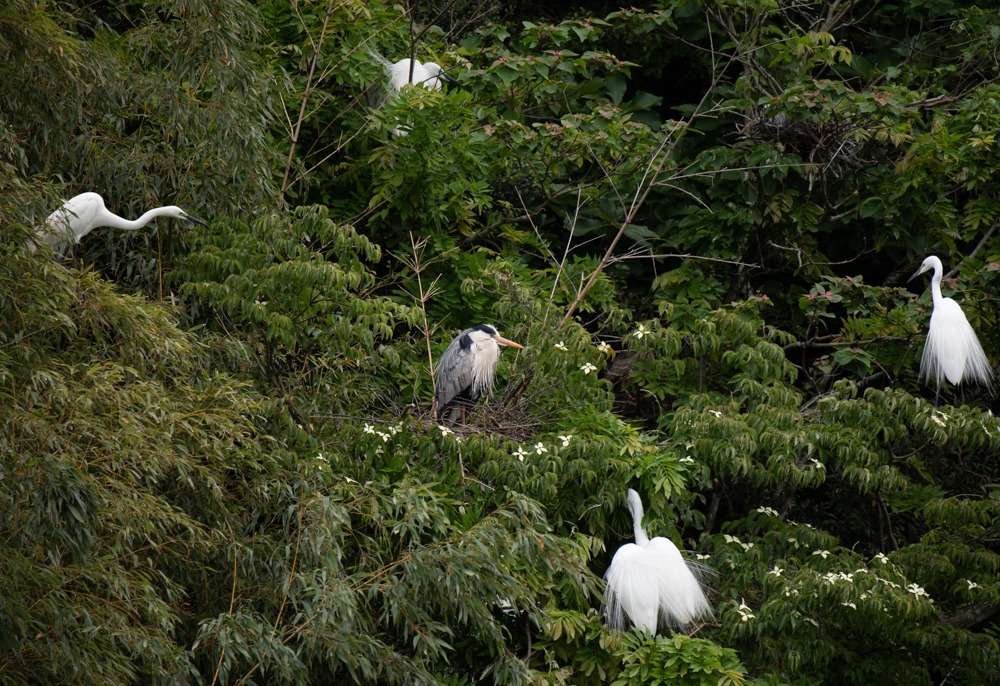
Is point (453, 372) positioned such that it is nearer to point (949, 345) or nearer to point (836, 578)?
point (836, 578)

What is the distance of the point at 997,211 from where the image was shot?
550 cm

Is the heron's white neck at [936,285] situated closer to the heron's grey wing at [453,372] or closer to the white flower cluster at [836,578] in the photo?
the white flower cluster at [836,578]

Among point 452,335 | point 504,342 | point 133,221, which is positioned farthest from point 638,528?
point 133,221

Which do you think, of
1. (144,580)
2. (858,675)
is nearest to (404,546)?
(144,580)

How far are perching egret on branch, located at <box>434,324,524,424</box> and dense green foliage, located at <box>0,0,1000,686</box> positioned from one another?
130 millimetres

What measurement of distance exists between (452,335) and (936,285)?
248 cm

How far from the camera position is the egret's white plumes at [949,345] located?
15.6ft

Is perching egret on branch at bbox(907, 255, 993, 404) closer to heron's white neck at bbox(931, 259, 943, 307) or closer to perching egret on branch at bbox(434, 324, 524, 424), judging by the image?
heron's white neck at bbox(931, 259, 943, 307)

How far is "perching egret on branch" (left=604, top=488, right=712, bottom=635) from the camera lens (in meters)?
3.94

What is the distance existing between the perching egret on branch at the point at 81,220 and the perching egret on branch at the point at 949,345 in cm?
346

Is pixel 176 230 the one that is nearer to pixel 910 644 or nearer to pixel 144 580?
pixel 144 580

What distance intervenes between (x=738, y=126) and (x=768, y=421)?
220 centimetres

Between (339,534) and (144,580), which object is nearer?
(144,580)

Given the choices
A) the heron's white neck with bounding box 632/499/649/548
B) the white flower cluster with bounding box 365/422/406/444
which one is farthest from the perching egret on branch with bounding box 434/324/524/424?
the heron's white neck with bounding box 632/499/649/548
